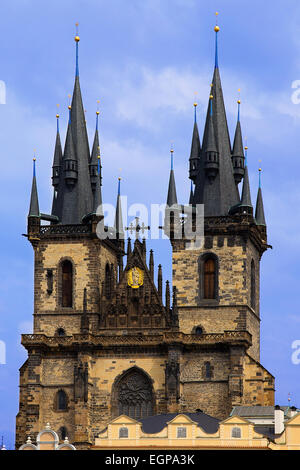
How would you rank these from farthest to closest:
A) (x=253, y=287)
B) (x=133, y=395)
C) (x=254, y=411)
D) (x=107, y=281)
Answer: (x=253, y=287)
(x=107, y=281)
(x=133, y=395)
(x=254, y=411)

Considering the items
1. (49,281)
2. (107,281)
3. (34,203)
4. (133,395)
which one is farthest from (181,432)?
(34,203)

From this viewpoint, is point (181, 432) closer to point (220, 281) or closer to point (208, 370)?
point (208, 370)

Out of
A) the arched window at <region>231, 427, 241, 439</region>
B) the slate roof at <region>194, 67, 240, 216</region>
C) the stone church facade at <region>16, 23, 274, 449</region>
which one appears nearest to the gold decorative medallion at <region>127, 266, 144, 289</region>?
the stone church facade at <region>16, 23, 274, 449</region>

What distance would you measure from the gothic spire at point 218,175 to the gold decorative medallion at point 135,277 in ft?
16.5

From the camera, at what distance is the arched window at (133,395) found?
118 m

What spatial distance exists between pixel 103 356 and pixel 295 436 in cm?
1887

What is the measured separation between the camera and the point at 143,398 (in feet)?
390

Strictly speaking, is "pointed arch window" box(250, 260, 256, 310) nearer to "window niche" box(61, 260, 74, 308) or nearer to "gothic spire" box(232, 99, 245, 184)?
"gothic spire" box(232, 99, 245, 184)

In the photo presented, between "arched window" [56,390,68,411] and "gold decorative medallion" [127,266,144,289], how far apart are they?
7298 millimetres

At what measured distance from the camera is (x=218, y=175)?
122 meters

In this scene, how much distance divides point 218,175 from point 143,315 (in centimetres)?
929

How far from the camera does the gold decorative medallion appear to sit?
12050 cm

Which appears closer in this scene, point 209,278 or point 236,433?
point 236,433
